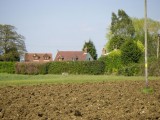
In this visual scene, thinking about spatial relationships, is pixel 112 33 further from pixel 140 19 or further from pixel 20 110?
pixel 20 110

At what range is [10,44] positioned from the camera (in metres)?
94.6

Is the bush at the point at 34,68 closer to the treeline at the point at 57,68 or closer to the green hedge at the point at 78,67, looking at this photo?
the treeline at the point at 57,68

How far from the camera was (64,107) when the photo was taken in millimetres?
12062

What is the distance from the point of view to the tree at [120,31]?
89769mm

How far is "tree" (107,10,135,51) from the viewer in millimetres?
89769

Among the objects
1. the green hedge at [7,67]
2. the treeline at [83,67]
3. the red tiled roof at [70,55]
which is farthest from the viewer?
the red tiled roof at [70,55]

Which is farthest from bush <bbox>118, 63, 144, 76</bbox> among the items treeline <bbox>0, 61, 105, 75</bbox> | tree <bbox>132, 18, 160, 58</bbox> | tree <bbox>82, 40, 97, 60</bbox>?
tree <bbox>82, 40, 97, 60</bbox>

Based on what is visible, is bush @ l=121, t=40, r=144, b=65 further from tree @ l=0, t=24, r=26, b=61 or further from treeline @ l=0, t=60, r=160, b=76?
tree @ l=0, t=24, r=26, b=61

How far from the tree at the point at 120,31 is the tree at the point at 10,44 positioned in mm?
27732

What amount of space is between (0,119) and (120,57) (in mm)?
48089

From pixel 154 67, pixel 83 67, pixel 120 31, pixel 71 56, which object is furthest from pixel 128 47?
pixel 71 56

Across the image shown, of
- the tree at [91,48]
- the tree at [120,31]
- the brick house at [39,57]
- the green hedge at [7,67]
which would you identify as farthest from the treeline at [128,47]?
the brick house at [39,57]

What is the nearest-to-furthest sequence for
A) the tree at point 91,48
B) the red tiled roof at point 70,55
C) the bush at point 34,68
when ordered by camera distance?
1. the bush at point 34,68
2. the red tiled roof at point 70,55
3. the tree at point 91,48

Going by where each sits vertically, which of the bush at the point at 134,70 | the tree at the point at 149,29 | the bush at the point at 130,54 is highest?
the tree at the point at 149,29
